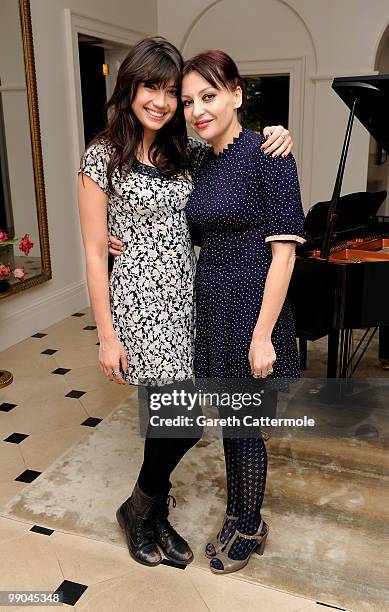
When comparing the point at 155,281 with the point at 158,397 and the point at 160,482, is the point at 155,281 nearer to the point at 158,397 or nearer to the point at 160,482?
the point at 158,397

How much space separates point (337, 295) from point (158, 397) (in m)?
1.26

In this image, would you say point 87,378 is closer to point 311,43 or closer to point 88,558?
point 88,558

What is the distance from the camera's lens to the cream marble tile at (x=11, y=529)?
7.77ft

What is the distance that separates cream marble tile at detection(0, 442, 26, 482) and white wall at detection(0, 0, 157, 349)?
1.56 meters

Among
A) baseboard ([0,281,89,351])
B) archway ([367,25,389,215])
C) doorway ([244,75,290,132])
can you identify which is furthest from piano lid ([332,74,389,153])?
archway ([367,25,389,215])

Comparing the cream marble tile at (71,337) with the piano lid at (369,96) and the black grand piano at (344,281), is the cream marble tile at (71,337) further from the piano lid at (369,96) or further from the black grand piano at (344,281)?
the piano lid at (369,96)

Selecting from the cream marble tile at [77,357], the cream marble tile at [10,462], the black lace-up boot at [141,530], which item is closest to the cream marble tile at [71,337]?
the cream marble tile at [77,357]

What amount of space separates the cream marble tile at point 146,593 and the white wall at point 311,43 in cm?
503

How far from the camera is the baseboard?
15.0ft

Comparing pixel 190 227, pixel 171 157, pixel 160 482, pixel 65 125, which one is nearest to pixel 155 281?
pixel 190 227

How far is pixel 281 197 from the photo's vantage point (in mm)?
1705

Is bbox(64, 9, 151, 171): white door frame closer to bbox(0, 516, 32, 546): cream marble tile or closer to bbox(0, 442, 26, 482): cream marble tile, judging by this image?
bbox(0, 442, 26, 482): cream marble tile

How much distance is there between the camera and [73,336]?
15.8 feet

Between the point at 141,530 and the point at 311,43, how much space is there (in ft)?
17.9
